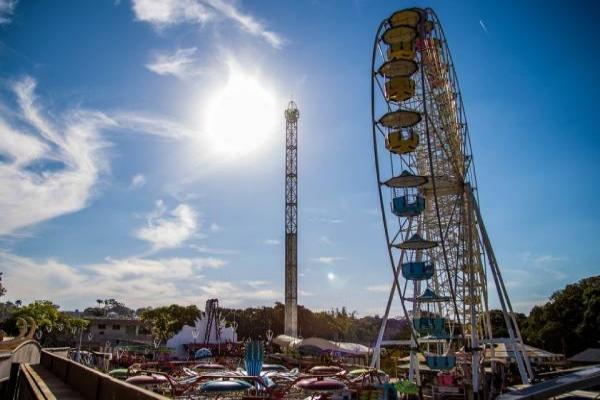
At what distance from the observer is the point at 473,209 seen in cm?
2916

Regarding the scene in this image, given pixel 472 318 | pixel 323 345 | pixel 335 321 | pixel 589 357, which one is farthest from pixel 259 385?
pixel 335 321

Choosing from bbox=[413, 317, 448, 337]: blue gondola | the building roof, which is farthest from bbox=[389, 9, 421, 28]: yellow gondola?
the building roof

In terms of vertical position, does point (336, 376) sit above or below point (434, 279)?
below

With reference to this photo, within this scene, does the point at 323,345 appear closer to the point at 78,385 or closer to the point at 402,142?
the point at 402,142

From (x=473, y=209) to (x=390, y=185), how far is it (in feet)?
18.9

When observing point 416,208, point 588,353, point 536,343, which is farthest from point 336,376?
point 536,343

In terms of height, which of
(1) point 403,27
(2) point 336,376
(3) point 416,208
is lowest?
(2) point 336,376

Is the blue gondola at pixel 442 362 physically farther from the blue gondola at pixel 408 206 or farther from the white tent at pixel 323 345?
the white tent at pixel 323 345

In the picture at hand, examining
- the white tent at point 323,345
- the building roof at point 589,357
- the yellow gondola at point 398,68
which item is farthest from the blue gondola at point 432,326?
the white tent at point 323,345

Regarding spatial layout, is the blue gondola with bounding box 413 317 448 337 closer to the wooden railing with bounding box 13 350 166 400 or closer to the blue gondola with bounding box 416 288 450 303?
the blue gondola with bounding box 416 288 450 303

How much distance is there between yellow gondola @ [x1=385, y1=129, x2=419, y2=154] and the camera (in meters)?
28.0

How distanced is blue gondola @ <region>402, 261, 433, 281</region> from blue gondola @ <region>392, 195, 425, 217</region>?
3016mm

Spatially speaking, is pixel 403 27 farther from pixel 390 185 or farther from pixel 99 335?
pixel 99 335

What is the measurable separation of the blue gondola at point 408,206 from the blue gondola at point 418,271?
9.90ft
